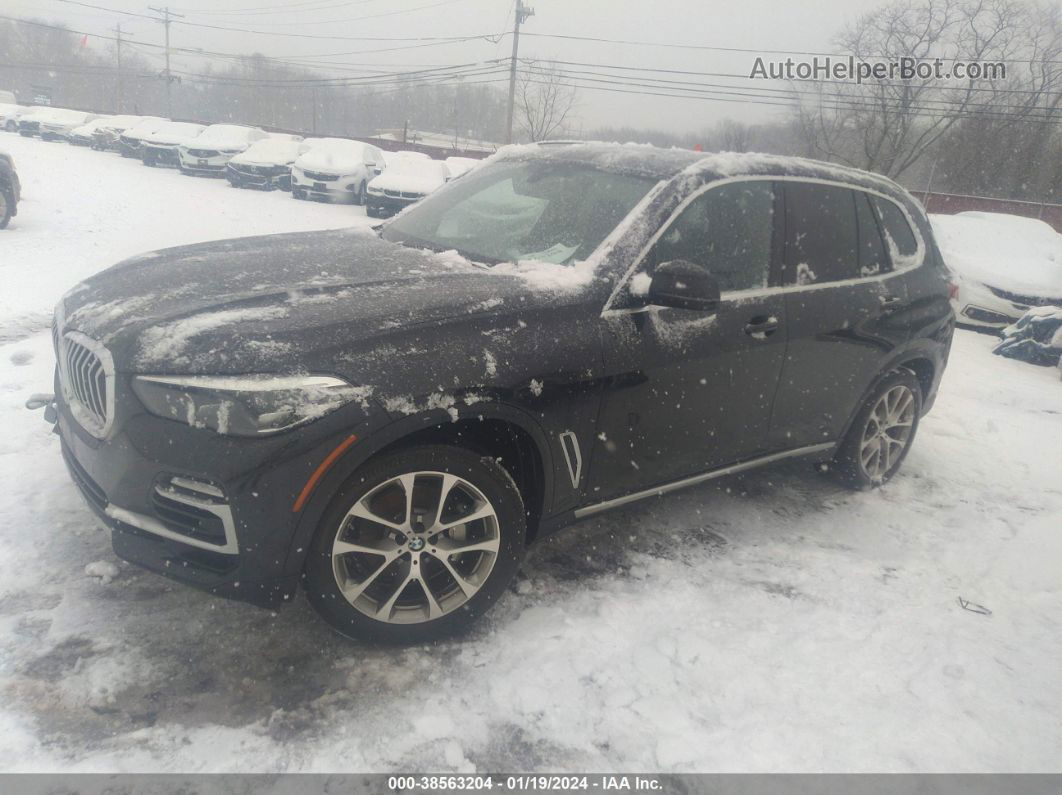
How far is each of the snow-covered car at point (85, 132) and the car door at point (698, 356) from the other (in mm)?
33016

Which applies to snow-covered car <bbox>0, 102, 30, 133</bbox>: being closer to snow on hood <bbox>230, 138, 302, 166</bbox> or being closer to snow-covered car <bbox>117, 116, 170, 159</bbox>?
snow-covered car <bbox>117, 116, 170, 159</bbox>

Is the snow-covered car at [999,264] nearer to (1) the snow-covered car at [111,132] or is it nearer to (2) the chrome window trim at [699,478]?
(2) the chrome window trim at [699,478]

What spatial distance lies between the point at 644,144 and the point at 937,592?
8.52 ft

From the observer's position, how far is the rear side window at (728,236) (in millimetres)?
3124

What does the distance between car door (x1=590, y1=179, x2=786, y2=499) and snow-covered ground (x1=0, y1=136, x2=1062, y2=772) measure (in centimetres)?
57

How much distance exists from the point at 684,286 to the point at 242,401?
1.65 metres

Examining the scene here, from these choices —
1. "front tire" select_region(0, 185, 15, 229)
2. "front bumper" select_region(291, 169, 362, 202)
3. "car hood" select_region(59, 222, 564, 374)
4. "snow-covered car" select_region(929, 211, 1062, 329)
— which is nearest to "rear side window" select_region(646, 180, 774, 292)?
"car hood" select_region(59, 222, 564, 374)

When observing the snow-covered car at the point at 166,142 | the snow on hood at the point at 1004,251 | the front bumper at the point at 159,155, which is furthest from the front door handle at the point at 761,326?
the front bumper at the point at 159,155

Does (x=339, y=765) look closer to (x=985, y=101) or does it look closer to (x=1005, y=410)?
(x=1005, y=410)

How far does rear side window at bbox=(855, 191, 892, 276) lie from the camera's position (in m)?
3.94

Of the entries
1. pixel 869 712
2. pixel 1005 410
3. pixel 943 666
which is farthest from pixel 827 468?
pixel 1005 410

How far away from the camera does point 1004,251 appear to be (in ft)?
36.8

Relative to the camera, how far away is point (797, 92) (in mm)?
35438

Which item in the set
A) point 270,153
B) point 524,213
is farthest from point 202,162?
point 524,213
